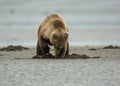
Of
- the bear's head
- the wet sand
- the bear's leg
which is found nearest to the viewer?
the wet sand

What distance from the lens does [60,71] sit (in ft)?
41.4

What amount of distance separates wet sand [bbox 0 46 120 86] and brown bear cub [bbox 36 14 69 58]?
0.92ft

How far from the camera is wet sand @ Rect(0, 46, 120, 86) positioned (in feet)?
37.2

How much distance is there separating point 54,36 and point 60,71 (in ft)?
6.43

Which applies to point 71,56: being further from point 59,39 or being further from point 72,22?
point 72,22

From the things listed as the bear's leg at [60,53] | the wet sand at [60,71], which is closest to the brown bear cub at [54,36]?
the bear's leg at [60,53]

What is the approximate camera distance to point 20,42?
21.8 meters

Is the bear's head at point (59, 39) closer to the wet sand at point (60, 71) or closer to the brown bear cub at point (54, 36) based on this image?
the brown bear cub at point (54, 36)

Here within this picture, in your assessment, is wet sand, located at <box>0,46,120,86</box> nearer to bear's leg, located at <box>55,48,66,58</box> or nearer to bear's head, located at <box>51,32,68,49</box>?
bear's leg, located at <box>55,48,66,58</box>

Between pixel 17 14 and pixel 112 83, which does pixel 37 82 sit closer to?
pixel 112 83

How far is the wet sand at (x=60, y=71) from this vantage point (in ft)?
37.2

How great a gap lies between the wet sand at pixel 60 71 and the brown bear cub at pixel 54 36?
28 cm

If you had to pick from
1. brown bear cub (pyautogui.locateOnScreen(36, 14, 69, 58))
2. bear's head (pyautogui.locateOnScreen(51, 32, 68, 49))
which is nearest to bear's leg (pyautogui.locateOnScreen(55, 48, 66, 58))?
brown bear cub (pyautogui.locateOnScreen(36, 14, 69, 58))

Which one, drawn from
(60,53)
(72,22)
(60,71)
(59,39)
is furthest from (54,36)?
(72,22)
